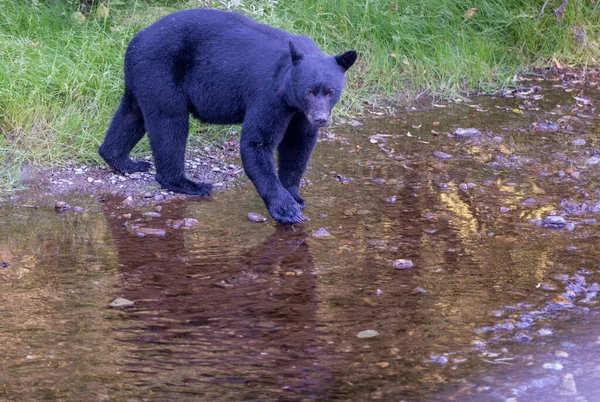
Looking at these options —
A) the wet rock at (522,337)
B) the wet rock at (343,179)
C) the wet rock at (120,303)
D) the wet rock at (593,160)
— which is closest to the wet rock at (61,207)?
the wet rock at (120,303)

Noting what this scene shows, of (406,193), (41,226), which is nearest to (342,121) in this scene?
(406,193)

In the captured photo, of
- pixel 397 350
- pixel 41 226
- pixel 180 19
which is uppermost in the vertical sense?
pixel 180 19

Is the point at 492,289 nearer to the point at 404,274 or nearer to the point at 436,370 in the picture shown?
the point at 404,274

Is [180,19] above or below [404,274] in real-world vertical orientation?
above

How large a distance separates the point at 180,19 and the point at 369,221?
1.76 m

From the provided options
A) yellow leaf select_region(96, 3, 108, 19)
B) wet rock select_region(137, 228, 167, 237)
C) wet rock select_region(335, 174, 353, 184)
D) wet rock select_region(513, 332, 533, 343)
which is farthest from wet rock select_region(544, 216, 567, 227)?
yellow leaf select_region(96, 3, 108, 19)

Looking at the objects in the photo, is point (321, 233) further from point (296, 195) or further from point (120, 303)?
point (120, 303)

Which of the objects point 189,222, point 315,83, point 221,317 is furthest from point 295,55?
point 221,317

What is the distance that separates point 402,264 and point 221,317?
42.9 inches

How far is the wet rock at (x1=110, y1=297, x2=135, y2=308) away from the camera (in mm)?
4016

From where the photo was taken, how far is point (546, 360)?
3.42 meters

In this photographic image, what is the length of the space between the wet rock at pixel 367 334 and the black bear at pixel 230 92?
1.43 meters

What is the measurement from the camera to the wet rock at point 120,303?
4.02 metres

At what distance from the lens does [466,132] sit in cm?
692
